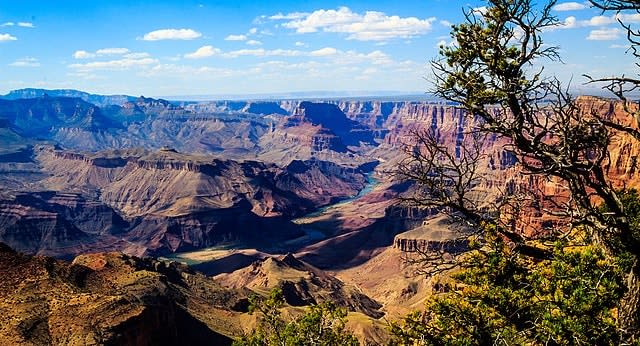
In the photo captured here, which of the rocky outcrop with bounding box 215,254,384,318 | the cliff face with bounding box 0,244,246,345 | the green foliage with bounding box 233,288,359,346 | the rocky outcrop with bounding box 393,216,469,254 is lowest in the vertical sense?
the rocky outcrop with bounding box 215,254,384,318

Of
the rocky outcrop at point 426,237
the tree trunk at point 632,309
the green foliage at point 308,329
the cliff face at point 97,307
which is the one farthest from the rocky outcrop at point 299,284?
the tree trunk at point 632,309

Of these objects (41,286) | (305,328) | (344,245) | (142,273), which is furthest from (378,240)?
(305,328)

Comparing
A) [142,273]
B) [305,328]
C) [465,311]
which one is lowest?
[142,273]

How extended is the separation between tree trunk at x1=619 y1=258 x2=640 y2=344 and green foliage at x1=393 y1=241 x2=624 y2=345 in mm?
423

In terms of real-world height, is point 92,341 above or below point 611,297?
below

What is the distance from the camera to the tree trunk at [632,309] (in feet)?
49.7

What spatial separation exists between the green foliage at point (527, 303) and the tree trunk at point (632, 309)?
42 cm

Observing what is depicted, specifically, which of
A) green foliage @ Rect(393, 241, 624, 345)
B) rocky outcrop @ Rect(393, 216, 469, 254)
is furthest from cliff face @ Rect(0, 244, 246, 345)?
rocky outcrop @ Rect(393, 216, 469, 254)

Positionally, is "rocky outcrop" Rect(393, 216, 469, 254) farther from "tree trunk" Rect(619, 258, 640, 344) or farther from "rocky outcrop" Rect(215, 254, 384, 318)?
"tree trunk" Rect(619, 258, 640, 344)

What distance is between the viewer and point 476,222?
18938 mm

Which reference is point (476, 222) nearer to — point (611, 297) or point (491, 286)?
point (491, 286)

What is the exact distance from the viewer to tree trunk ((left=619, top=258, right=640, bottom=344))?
49.7 feet

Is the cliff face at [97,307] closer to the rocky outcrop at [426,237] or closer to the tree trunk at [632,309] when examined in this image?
the tree trunk at [632,309]

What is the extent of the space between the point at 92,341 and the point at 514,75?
45968mm
